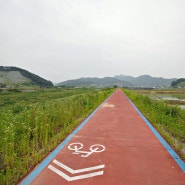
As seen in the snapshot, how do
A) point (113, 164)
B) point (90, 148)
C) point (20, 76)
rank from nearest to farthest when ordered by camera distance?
point (113, 164) → point (90, 148) → point (20, 76)

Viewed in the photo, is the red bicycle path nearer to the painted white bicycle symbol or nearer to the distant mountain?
the painted white bicycle symbol

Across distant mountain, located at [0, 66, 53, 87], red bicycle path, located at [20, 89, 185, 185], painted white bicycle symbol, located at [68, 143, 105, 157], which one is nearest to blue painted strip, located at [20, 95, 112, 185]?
red bicycle path, located at [20, 89, 185, 185]

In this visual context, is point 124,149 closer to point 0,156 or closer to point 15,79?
point 0,156

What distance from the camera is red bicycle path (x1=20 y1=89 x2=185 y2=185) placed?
3943 mm

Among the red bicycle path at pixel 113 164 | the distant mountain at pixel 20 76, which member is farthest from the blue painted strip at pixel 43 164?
the distant mountain at pixel 20 76

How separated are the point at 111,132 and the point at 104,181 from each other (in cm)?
388

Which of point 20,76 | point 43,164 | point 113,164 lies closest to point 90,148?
point 113,164

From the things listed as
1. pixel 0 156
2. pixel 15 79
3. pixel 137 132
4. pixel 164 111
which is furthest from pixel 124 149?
pixel 15 79

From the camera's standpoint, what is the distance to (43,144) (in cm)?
613

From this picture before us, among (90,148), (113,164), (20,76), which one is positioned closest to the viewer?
(113,164)

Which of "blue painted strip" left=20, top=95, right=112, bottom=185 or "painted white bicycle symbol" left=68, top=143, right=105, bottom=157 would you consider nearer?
"blue painted strip" left=20, top=95, right=112, bottom=185

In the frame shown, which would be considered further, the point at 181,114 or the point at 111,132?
the point at 181,114

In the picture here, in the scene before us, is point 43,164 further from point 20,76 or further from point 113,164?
point 20,76

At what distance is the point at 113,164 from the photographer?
4652mm
